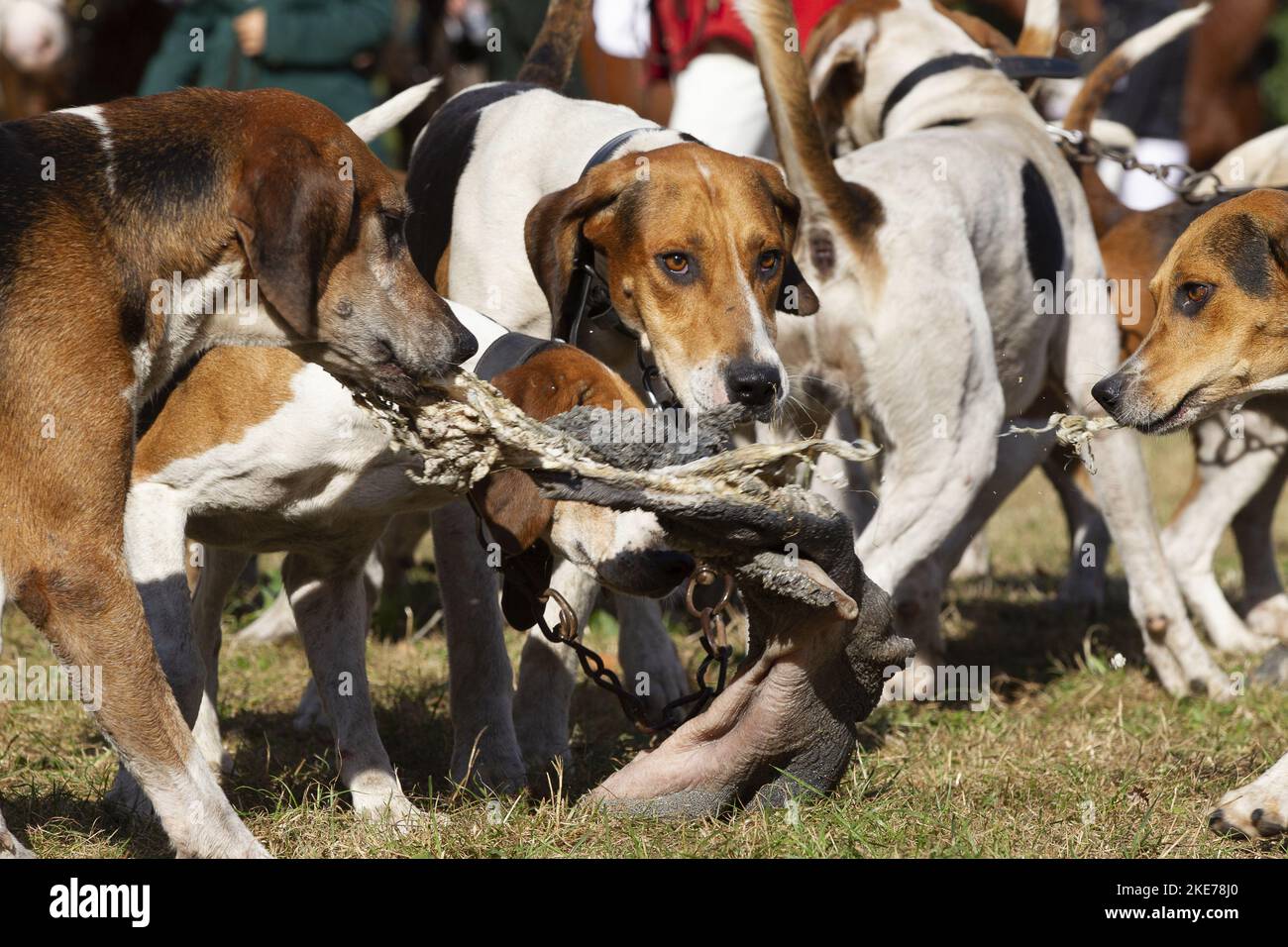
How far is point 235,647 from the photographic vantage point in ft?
18.8

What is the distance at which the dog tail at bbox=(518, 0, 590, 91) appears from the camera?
5.34 meters

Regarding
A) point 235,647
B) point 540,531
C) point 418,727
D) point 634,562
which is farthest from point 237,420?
point 235,647

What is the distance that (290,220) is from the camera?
312 cm

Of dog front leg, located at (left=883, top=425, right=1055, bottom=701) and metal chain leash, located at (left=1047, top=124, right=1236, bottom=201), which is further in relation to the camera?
metal chain leash, located at (left=1047, top=124, right=1236, bottom=201)

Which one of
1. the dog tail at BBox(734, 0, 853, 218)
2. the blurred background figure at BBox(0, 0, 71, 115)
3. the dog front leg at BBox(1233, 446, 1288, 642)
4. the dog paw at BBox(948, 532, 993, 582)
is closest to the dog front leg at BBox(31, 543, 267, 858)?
the dog tail at BBox(734, 0, 853, 218)

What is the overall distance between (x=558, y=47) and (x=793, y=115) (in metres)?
1.17

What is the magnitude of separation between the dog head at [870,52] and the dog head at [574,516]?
2.85 meters

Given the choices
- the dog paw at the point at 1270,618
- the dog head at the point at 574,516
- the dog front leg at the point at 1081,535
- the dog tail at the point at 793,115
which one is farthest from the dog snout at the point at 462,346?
the dog paw at the point at 1270,618

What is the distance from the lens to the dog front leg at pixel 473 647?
4.11 metres

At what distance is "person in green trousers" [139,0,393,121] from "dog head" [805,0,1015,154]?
222 cm

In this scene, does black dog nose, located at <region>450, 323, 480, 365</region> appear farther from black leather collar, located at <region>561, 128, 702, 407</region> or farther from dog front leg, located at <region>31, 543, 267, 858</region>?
dog front leg, located at <region>31, 543, 267, 858</region>

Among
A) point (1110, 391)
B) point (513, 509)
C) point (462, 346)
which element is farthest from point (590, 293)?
point (1110, 391)

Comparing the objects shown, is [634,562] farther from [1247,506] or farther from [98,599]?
[1247,506]
